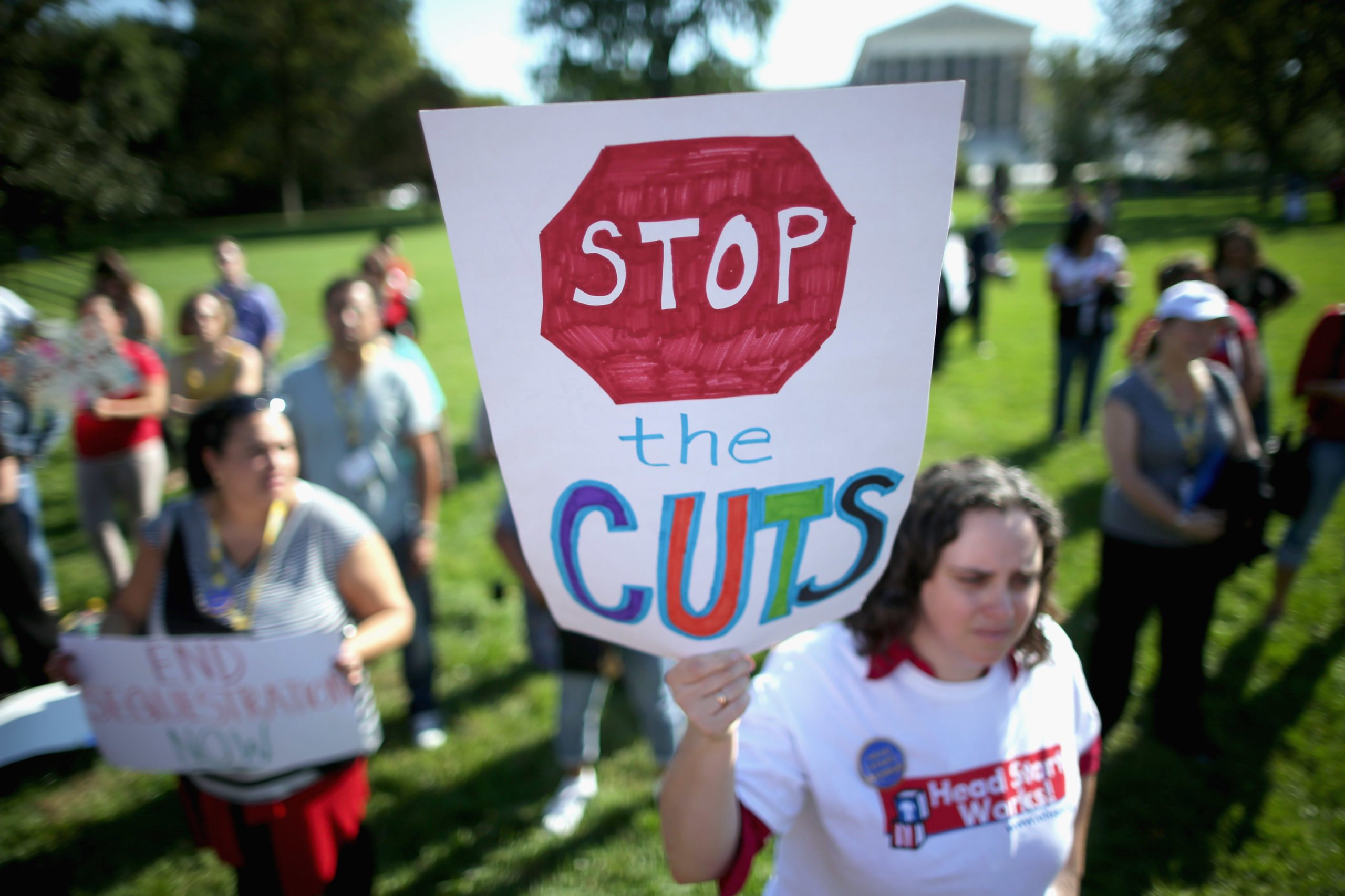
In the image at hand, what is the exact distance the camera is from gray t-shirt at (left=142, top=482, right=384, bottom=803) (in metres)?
1.89

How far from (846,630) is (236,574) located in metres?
1.57

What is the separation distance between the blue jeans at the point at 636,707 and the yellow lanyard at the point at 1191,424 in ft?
6.69

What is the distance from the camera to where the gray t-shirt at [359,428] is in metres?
2.96

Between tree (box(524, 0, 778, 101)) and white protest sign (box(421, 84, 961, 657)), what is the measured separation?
29.2 metres

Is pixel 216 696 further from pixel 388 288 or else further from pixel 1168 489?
pixel 388 288

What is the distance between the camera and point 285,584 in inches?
77.2

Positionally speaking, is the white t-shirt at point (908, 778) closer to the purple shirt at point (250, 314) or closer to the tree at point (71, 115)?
the tree at point (71, 115)

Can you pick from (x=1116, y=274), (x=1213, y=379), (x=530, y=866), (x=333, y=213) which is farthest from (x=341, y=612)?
(x=333, y=213)

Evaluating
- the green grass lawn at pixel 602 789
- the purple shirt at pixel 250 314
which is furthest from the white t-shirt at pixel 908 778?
the purple shirt at pixel 250 314

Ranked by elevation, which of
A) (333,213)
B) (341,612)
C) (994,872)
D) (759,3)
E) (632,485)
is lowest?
(994,872)

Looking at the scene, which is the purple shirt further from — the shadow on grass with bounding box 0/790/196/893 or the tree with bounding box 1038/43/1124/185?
the tree with bounding box 1038/43/1124/185

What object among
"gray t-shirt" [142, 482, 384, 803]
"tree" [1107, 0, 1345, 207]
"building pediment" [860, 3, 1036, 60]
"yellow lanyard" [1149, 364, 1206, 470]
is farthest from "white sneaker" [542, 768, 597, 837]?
"building pediment" [860, 3, 1036, 60]

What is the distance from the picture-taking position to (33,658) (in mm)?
3268

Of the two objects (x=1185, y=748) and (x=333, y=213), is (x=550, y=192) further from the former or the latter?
(x=333, y=213)
